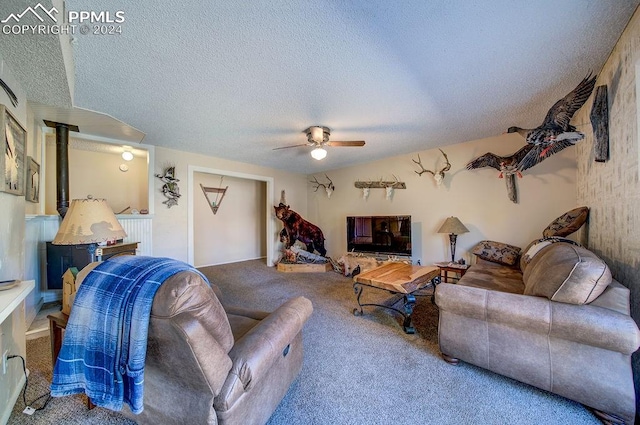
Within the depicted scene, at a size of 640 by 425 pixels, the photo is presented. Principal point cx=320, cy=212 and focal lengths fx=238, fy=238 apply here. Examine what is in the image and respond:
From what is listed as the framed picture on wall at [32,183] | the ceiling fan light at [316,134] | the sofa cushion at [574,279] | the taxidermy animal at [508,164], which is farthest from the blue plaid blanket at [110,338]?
the taxidermy animal at [508,164]

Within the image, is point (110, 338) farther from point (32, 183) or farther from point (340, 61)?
point (32, 183)

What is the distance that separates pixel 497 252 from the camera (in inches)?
138

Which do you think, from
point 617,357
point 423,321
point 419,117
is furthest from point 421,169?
point 617,357

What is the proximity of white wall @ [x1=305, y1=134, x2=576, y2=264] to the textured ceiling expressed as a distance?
0.85 m

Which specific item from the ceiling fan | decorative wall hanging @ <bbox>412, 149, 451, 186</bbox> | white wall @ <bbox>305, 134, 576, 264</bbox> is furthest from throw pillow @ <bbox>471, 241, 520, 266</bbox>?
the ceiling fan

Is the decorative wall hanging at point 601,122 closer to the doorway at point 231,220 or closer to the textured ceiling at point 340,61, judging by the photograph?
the textured ceiling at point 340,61

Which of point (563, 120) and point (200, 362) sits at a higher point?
point (563, 120)

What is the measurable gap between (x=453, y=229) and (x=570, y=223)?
1.37 m

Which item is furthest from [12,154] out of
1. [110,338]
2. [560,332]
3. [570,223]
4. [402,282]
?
[570,223]

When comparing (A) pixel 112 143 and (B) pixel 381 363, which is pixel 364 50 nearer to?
(B) pixel 381 363

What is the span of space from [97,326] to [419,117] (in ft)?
11.2

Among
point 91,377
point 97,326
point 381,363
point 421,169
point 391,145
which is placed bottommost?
point 381,363

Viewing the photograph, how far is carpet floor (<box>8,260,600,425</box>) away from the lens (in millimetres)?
1446

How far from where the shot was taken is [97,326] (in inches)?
41.1
